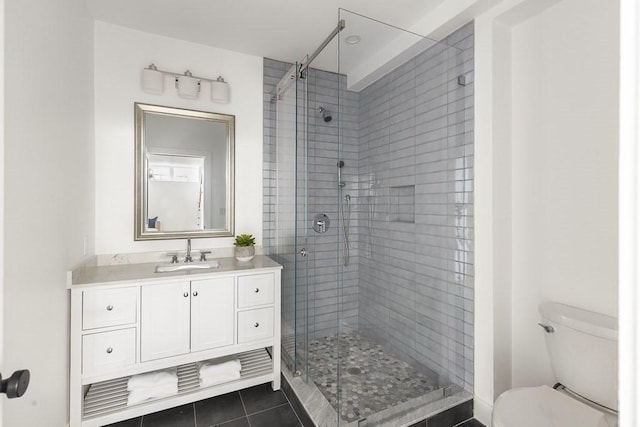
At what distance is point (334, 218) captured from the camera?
2012 mm

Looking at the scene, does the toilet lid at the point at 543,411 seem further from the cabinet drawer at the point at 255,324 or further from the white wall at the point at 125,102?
the white wall at the point at 125,102

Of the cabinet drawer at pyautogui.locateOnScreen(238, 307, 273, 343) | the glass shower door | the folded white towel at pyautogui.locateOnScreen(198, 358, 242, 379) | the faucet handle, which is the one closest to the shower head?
the glass shower door

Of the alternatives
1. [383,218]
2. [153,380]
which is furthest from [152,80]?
[153,380]

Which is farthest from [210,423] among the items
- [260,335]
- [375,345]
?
[375,345]

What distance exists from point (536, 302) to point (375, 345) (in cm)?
103

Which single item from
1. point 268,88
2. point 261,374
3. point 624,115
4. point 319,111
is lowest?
point 261,374

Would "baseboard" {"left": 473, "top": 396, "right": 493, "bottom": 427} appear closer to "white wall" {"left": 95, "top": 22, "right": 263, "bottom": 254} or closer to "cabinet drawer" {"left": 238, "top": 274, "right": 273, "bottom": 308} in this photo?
"cabinet drawer" {"left": 238, "top": 274, "right": 273, "bottom": 308}

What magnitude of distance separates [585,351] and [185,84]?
293 centimetres

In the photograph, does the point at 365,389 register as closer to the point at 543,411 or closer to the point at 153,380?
the point at 543,411

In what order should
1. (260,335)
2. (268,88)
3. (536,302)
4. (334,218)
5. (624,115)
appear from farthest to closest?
1. (268,88)
2. (260,335)
3. (334,218)
4. (536,302)
5. (624,115)

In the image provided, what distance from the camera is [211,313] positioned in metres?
2.03

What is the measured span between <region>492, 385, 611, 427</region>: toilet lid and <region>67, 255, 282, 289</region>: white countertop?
1.48m

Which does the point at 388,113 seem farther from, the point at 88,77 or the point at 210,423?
the point at 210,423

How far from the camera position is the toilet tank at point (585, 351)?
1375 mm
